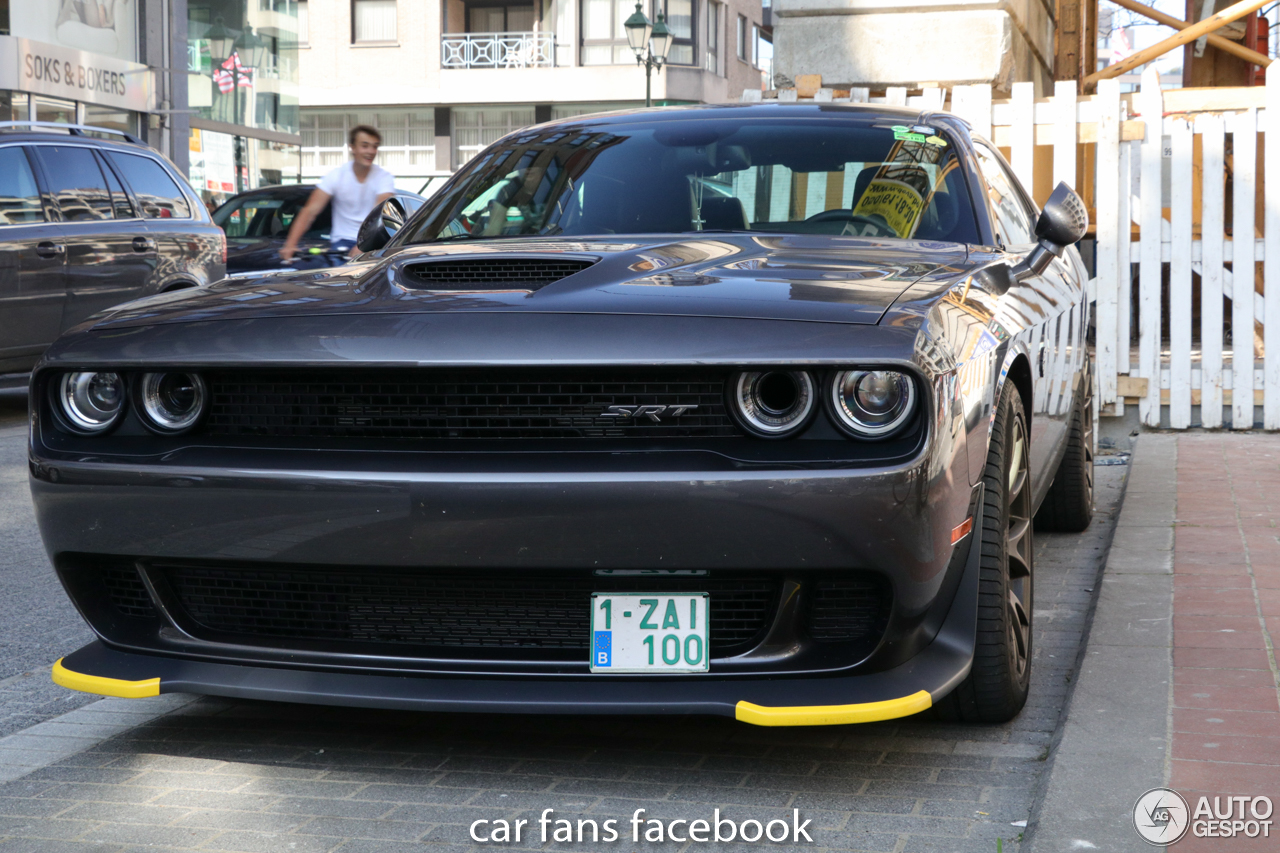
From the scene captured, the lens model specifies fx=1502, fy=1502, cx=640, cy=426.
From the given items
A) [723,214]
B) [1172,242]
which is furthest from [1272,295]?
[723,214]

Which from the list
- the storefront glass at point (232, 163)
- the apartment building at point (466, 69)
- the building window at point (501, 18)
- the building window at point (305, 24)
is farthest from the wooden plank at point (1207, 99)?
the building window at point (305, 24)

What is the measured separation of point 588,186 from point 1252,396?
584cm

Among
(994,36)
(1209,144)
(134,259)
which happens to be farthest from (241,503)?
(994,36)

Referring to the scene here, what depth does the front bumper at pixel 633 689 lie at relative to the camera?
108 inches

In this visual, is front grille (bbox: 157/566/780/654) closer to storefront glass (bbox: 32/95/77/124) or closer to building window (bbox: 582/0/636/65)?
storefront glass (bbox: 32/95/77/124)

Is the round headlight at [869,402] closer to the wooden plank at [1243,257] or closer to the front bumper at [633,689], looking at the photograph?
the front bumper at [633,689]

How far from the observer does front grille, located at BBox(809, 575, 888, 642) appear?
2.79 metres

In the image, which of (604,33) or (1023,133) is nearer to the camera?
(1023,133)

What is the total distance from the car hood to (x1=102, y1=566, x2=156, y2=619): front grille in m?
0.51

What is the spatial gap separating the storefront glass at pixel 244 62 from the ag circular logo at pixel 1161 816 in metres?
21.5

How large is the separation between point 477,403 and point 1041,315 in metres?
1.91

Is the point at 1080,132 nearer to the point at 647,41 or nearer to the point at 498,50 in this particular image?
the point at 647,41

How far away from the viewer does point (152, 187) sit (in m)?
10.4

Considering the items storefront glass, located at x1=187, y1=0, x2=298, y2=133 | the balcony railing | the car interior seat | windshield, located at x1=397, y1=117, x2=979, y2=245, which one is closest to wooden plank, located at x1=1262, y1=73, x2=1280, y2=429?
windshield, located at x1=397, y1=117, x2=979, y2=245
